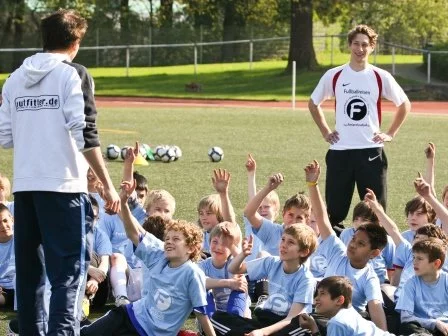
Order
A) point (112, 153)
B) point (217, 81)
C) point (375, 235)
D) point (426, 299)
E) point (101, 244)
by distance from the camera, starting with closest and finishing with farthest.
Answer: point (426, 299) → point (375, 235) → point (101, 244) → point (112, 153) → point (217, 81)

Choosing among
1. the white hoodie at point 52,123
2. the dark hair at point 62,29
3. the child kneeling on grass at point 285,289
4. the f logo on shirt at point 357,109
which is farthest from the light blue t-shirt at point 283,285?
the f logo on shirt at point 357,109

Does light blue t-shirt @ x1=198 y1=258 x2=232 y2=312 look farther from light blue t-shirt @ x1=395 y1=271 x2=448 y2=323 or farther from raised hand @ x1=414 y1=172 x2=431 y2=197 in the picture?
raised hand @ x1=414 y1=172 x2=431 y2=197

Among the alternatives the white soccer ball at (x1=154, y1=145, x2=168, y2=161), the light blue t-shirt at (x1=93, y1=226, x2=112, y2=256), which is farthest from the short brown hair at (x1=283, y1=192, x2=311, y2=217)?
the white soccer ball at (x1=154, y1=145, x2=168, y2=161)

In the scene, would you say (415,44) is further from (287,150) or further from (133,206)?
(133,206)

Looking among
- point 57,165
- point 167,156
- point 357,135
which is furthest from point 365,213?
point 167,156

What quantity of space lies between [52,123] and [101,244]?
2.70m

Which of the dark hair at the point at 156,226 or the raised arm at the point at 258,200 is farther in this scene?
the dark hair at the point at 156,226

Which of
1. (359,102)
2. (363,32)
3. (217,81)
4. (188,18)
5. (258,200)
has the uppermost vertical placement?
(188,18)

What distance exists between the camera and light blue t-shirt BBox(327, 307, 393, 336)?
667 cm

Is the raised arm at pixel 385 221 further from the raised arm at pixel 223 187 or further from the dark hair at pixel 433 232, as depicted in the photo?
the raised arm at pixel 223 187

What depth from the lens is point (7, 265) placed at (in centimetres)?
860

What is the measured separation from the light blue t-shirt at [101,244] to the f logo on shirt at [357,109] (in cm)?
265

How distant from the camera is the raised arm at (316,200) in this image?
8055 mm

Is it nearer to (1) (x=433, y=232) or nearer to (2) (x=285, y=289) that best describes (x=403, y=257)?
(1) (x=433, y=232)
